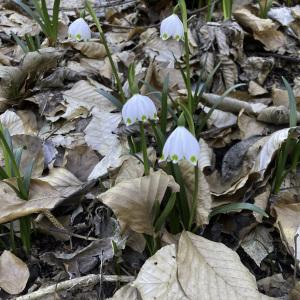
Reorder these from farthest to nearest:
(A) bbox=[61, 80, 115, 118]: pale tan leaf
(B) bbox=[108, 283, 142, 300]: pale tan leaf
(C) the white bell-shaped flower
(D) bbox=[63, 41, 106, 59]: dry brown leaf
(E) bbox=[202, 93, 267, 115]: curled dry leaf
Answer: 1. (D) bbox=[63, 41, 106, 59]: dry brown leaf
2. (A) bbox=[61, 80, 115, 118]: pale tan leaf
3. (E) bbox=[202, 93, 267, 115]: curled dry leaf
4. (B) bbox=[108, 283, 142, 300]: pale tan leaf
5. (C) the white bell-shaped flower

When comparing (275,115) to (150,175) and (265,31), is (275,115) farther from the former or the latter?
(150,175)

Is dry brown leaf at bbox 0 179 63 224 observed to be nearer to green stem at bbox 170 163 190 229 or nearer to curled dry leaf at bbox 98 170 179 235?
curled dry leaf at bbox 98 170 179 235

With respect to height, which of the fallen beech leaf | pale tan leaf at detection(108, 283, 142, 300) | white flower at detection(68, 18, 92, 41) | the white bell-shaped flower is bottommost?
the fallen beech leaf

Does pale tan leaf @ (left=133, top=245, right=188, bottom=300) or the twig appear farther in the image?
the twig

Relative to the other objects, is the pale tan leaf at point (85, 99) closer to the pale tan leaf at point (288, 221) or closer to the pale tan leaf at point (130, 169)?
the pale tan leaf at point (130, 169)

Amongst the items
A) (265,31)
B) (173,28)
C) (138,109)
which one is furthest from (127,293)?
(265,31)

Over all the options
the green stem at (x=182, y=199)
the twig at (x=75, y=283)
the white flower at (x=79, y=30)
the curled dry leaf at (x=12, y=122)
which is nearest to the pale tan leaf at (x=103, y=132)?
the curled dry leaf at (x=12, y=122)

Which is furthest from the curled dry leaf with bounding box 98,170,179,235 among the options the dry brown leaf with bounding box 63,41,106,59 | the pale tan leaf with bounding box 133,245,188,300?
the dry brown leaf with bounding box 63,41,106,59

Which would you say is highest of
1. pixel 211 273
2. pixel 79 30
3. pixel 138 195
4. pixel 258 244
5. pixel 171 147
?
pixel 79 30
